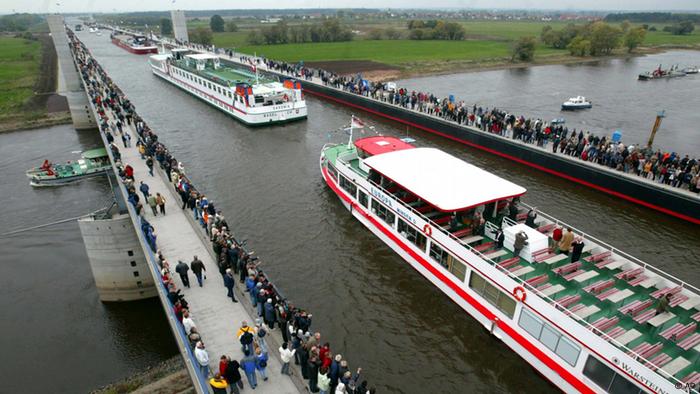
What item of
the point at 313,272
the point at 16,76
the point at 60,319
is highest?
the point at 16,76

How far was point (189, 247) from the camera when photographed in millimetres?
18312

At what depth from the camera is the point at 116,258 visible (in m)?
20.4

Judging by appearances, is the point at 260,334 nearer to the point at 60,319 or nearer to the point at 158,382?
the point at 158,382

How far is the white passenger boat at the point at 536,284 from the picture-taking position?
1238cm

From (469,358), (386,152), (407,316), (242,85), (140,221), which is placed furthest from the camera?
(242,85)

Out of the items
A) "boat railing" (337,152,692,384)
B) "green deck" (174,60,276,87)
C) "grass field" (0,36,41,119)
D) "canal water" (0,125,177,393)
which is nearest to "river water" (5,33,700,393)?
"canal water" (0,125,177,393)

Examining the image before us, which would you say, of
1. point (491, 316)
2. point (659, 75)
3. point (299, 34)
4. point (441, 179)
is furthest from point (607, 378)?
point (299, 34)

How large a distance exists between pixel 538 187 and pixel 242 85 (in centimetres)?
3012

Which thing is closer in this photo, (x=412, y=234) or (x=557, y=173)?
(x=412, y=234)

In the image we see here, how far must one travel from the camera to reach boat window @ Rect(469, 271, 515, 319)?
1521 centimetres

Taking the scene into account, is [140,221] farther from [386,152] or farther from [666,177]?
[666,177]

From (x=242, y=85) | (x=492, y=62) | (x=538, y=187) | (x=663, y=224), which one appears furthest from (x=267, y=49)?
(x=663, y=224)

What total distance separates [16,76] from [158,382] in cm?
8999

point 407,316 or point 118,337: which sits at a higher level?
point 407,316
